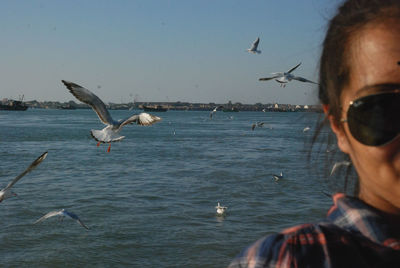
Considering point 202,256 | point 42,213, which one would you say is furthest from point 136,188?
point 202,256

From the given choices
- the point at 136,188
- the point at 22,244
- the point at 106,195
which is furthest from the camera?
the point at 136,188

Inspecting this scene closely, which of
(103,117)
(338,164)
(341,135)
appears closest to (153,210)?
(103,117)

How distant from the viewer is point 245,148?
35.9m

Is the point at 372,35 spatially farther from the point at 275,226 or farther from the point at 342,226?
the point at 275,226

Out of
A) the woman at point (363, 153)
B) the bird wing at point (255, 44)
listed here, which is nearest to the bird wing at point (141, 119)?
the woman at point (363, 153)

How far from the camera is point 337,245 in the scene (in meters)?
0.93

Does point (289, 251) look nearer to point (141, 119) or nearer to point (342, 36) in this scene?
point (342, 36)

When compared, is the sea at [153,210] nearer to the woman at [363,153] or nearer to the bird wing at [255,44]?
the woman at [363,153]

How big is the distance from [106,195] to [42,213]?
9.58ft

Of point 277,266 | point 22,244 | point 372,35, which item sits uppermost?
point 372,35

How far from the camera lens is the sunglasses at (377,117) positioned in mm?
994

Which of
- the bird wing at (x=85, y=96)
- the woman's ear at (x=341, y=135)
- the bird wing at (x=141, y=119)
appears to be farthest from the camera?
the bird wing at (x=141, y=119)

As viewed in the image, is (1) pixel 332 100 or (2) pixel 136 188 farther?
(2) pixel 136 188

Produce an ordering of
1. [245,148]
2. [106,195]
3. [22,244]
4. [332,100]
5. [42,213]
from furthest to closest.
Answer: [245,148]
[106,195]
[42,213]
[22,244]
[332,100]
